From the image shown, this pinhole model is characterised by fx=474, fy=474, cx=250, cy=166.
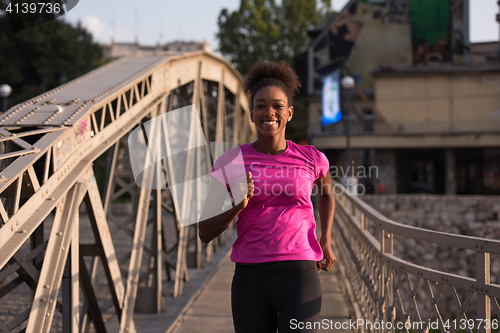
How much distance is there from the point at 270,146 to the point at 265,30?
3803 centimetres

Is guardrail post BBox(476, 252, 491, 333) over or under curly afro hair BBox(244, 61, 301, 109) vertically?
under

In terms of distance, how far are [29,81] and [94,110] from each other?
29.0 m

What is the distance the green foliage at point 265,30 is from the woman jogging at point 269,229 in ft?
121

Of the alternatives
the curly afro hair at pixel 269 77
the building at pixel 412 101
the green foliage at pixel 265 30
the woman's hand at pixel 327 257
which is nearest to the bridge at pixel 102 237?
the woman's hand at pixel 327 257

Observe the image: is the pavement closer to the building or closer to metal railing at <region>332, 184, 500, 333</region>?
metal railing at <region>332, 184, 500, 333</region>

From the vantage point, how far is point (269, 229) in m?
2.14

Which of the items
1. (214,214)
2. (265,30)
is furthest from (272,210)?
(265,30)

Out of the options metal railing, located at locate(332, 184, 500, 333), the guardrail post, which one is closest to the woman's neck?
metal railing, located at locate(332, 184, 500, 333)

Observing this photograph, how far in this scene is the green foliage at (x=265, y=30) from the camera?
127 ft

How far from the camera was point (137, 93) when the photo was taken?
465cm

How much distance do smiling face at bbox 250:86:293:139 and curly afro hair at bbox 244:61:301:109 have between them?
0.06 meters

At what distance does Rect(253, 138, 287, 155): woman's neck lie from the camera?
229 centimetres

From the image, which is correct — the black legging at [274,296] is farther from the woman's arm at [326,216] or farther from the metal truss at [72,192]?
the metal truss at [72,192]

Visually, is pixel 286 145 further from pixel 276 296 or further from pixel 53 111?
pixel 53 111
